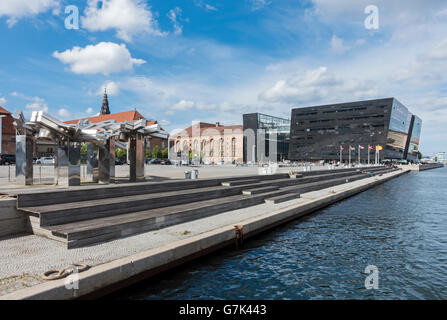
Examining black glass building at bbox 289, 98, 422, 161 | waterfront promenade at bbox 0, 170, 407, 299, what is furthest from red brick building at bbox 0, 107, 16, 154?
black glass building at bbox 289, 98, 422, 161

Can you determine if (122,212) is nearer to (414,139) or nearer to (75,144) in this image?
(75,144)

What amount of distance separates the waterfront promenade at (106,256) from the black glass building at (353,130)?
110936 millimetres

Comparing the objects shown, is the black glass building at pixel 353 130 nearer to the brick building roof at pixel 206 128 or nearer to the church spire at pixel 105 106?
the brick building roof at pixel 206 128

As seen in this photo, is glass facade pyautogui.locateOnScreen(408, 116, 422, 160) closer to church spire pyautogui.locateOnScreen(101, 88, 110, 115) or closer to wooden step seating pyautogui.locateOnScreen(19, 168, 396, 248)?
church spire pyautogui.locateOnScreen(101, 88, 110, 115)

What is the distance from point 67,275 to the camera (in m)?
5.88

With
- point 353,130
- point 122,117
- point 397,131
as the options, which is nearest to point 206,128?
point 122,117

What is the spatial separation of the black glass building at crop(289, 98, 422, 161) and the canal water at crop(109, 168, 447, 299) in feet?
344

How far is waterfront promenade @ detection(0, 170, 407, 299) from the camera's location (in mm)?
5520

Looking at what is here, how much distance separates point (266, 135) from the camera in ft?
413

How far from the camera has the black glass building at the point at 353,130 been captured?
→ 107688 millimetres

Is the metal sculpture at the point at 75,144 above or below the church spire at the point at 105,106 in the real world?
below

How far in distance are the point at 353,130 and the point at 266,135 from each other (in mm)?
32962

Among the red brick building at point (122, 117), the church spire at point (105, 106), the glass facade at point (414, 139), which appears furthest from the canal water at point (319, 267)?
the glass facade at point (414, 139)
